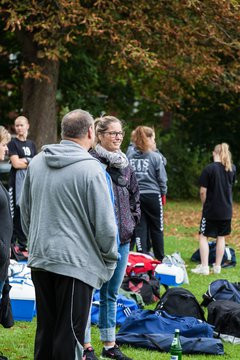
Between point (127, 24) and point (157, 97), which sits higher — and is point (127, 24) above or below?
above

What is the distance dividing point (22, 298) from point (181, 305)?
160 cm

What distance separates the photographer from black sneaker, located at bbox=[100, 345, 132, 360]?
6.34 metres

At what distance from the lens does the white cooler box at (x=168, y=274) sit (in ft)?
31.3

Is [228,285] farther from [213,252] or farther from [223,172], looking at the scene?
[213,252]

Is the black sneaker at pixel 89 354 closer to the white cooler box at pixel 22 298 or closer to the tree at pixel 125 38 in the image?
the white cooler box at pixel 22 298

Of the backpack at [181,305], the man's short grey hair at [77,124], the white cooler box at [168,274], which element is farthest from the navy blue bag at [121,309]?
the man's short grey hair at [77,124]

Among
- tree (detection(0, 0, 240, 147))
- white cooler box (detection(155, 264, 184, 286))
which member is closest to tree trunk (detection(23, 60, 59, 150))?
tree (detection(0, 0, 240, 147))

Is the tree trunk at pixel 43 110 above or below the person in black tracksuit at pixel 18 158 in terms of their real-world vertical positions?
above

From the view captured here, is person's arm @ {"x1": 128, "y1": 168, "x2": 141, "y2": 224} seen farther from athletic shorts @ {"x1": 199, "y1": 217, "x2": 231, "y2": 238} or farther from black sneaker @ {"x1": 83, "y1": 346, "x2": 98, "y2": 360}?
athletic shorts @ {"x1": 199, "y1": 217, "x2": 231, "y2": 238}

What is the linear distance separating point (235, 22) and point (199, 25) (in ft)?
2.67

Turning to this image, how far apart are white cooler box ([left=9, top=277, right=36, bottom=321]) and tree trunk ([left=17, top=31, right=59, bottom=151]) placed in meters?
9.85

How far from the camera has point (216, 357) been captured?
674 centimetres

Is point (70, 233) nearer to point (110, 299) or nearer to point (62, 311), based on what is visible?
point (62, 311)

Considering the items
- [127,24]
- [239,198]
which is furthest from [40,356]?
[239,198]
